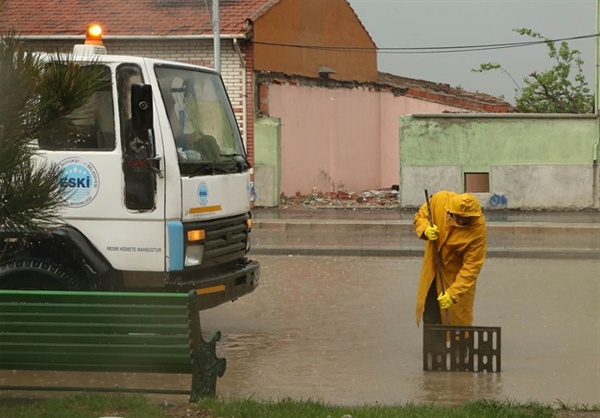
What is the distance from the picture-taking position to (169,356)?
7109mm

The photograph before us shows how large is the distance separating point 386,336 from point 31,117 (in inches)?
231

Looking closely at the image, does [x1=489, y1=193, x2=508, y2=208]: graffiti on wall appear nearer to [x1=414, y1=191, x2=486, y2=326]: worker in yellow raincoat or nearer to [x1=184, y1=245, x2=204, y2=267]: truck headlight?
[x1=414, y1=191, x2=486, y2=326]: worker in yellow raincoat

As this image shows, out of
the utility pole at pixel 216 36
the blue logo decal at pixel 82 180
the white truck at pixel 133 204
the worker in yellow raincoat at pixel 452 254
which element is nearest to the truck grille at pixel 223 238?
the white truck at pixel 133 204

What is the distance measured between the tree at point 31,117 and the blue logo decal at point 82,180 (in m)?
2.80

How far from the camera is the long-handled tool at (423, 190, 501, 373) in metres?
8.80

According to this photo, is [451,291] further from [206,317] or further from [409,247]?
[409,247]

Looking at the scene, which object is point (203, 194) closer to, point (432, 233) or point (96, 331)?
point (432, 233)

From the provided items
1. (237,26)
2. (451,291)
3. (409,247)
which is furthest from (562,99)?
(451,291)

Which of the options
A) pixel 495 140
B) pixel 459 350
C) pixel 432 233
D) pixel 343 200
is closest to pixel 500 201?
pixel 495 140

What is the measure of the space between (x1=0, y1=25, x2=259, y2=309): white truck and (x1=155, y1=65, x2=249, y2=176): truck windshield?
0.04ft

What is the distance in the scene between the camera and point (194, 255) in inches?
352

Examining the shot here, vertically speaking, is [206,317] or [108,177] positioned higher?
[108,177]

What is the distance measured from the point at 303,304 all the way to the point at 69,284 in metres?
4.26

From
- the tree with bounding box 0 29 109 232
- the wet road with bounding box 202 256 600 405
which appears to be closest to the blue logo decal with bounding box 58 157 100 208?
the wet road with bounding box 202 256 600 405
